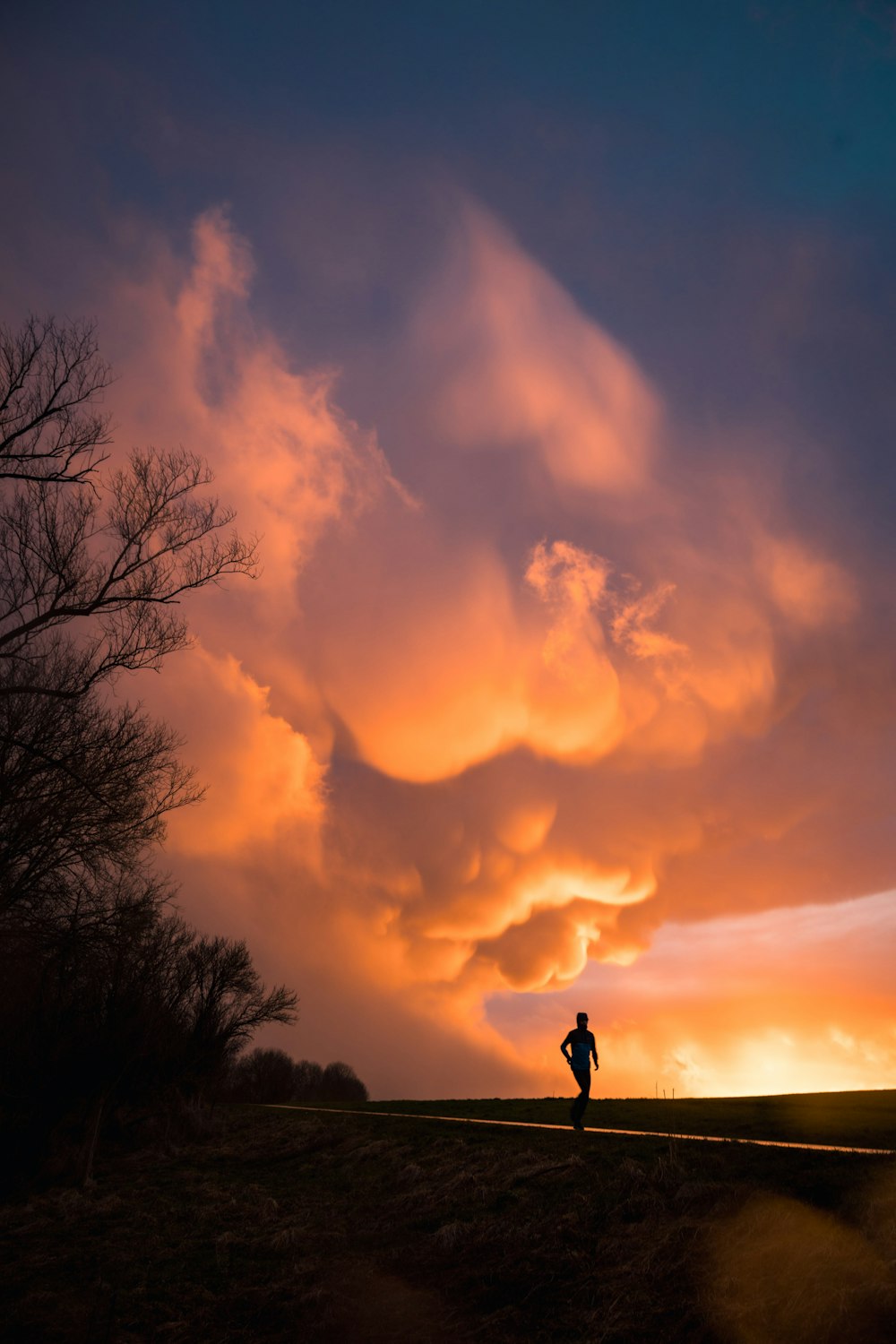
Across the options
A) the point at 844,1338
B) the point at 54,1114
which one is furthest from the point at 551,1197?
the point at 54,1114

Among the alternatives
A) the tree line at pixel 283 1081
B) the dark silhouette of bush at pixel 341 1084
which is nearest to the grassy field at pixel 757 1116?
the tree line at pixel 283 1081

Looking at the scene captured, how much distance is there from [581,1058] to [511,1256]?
5959 mm

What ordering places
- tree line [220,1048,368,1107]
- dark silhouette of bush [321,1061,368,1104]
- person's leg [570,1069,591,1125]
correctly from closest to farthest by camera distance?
person's leg [570,1069,591,1125]
tree line [220,1048,368,1107]
dark silhouette of bush [321,1061,368,1104]

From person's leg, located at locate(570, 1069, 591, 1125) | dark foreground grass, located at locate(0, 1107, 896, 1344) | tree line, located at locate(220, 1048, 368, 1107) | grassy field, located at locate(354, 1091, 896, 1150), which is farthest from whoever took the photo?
tree line, located at locate(220, 1048, 368, 1107)

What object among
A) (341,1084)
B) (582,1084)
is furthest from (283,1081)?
(582,1084)

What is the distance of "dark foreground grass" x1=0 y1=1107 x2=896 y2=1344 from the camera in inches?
317

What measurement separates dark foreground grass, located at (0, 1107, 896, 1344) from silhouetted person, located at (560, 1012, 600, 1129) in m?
0.68

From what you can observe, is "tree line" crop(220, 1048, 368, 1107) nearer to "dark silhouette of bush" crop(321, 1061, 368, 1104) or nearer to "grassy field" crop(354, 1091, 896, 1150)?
"dark silhouette of bush" crop(321, 1061, 368, 1104)

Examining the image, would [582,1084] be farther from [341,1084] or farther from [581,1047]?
[341,1084]

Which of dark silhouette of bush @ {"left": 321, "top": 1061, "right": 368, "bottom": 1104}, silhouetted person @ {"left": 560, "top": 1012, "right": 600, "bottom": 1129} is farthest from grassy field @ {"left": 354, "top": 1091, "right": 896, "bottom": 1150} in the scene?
dark silhouette of bush @ {"left": 321, "top": 1061, "right": 368, "bottom": 1104}

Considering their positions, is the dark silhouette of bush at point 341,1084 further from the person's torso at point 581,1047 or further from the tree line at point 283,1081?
the person's torso at point 581,1047

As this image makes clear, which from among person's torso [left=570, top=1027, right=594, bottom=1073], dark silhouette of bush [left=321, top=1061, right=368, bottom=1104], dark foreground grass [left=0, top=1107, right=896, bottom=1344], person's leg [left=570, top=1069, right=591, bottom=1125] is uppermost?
person's torso [left=570, top=1027, right=594, bottom=1073]

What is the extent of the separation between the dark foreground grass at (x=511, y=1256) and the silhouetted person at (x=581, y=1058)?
2.23 feet

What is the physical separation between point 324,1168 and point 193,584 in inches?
743
